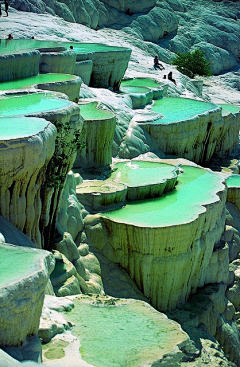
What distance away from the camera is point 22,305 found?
620cm

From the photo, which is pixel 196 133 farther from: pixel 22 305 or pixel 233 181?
pixel 22 305

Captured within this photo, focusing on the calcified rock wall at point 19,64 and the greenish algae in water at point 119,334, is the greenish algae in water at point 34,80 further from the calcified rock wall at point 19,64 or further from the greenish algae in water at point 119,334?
the greenish algae in water at point 119,334

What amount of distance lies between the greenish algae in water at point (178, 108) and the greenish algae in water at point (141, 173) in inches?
90.4

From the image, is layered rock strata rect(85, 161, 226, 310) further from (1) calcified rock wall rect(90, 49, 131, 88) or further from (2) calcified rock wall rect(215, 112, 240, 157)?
(2) calcified rock wall rect(215, 112, 240, 157)

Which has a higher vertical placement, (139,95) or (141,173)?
(139,95)

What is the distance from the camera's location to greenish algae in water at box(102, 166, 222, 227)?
11891 millimetres

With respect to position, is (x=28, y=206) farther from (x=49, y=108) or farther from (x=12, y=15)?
(x=12, y=15)

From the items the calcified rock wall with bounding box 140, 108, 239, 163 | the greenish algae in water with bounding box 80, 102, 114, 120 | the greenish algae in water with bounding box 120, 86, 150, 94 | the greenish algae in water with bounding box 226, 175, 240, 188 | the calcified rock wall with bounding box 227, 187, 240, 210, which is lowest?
the calcified rock wall with bounding box 227, 187, 240, 210

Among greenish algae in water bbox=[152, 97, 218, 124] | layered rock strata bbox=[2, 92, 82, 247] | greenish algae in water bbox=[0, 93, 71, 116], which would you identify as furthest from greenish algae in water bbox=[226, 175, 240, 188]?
layered rock strata bbox=[2, 92, 82, 247]

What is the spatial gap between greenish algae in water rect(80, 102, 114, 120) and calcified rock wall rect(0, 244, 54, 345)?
7.65m

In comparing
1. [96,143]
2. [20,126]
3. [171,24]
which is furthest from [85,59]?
[171,24]

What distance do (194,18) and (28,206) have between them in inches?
1049

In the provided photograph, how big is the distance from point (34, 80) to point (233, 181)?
514 centimetres

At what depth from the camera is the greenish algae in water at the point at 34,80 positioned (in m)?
13.1
